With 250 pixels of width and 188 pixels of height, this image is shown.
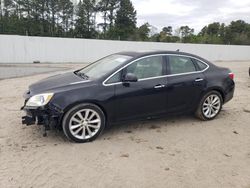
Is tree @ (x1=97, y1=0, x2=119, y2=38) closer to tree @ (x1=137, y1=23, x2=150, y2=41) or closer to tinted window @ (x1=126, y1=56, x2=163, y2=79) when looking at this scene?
tree @ (x1=137, y1=23, x2=150, y2=41)

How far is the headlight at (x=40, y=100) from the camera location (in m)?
4.12

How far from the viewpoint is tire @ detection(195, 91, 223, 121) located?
5.43m

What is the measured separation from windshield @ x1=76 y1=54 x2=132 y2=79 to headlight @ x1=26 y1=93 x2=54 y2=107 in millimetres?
912

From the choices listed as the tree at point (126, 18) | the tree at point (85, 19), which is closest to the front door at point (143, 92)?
the tree at point (85, 19)

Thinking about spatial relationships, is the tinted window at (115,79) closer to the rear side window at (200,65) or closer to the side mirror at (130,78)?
the side mirror at (130,78)

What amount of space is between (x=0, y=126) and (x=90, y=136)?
1.90 meters

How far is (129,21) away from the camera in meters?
52.2

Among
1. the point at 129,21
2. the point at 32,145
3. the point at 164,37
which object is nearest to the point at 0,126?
the point at 32,145

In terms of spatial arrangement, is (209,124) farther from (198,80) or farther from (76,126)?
(76,126)

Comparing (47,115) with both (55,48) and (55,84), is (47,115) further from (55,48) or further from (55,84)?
(55,48)

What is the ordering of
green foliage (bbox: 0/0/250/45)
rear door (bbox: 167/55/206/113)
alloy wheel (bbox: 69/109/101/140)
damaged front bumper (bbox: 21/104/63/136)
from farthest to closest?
green foliage (bbox: 0/0/250/45) < rear door (bbox: 167/55/206/113) < alloy wheel (bbox: 69/109/101/140) < damaged front bumper (bbox: 21/104/63/136)

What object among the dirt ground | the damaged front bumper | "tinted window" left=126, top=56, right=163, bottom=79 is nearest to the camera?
the dirt ground

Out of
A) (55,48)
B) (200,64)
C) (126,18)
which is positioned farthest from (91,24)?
(200,64)

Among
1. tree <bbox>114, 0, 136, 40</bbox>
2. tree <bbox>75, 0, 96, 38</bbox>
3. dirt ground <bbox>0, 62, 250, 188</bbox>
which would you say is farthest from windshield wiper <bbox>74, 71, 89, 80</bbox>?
tree <bbox>114, 0, 136, 40</bbox>
